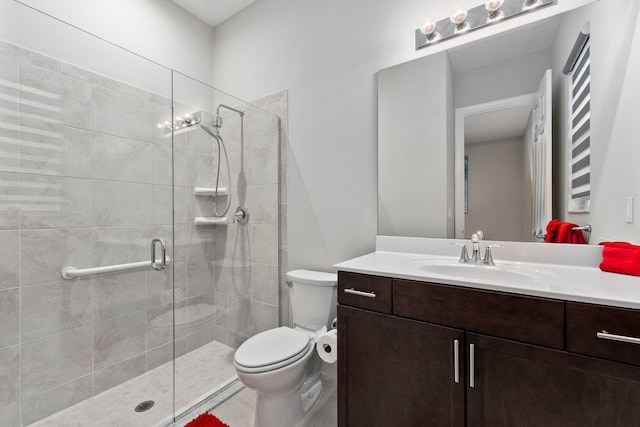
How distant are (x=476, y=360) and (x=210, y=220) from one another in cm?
169

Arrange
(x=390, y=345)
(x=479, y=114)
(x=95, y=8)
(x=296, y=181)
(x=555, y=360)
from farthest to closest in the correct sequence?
(x=296, y=181), (x=95, y=8), (x=479, y=114), (x=390, y=345), (x=555, y=360)

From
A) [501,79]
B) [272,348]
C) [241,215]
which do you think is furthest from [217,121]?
[501,79]

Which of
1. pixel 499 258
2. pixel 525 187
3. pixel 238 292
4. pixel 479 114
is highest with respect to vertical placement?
pixel 479 114

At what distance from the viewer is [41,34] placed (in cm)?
142

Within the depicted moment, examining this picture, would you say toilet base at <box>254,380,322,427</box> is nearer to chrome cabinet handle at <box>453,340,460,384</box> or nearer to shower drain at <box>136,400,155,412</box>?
shower drain at <box>136,400,155,412</box>

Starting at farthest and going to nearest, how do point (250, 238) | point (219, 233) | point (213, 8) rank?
point (213, 8), point (250, 238), point (219, 233)

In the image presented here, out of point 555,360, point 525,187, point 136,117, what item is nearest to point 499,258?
point 525,187

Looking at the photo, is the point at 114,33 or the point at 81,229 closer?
→ the point at 81,229

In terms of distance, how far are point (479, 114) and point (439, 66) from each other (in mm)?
338

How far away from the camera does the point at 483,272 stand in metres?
1.23

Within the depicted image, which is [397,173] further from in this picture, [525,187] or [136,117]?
[136,117]

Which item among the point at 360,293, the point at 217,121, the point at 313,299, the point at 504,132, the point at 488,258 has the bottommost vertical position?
the point at 313,299

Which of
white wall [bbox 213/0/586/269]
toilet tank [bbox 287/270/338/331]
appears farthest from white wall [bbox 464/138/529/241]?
toilet tank [bbox 287/270/338/331]

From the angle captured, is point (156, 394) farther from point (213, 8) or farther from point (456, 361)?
point (213, 8)
